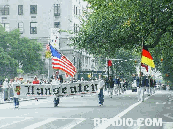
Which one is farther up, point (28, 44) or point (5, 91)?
point (28, 44)

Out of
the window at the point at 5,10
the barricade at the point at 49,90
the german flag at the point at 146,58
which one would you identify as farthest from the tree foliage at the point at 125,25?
the window at the point at 5,10

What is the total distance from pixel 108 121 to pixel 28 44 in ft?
184

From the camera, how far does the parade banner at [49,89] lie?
24905 mm

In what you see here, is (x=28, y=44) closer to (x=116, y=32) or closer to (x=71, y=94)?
(x=116, y=32)

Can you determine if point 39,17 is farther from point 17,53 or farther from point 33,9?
point 17,53

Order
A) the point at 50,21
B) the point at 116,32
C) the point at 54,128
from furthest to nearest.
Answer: the point at 50,21
the point at 116,32
the point at 54,128

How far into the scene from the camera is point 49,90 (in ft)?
82.8

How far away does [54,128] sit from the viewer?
45.8ft

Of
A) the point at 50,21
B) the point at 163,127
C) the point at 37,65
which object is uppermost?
the point at 50,21

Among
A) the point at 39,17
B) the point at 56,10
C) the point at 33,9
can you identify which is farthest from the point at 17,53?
the point at 56,10

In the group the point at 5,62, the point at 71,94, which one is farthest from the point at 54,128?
the point at 5,62

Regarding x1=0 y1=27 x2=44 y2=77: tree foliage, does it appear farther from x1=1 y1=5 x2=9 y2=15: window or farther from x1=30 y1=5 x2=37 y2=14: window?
x1=30 y1=5 x2=37 y2=14: window

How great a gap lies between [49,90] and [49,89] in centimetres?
5

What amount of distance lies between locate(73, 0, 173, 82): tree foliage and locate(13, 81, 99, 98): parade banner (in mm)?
6762
